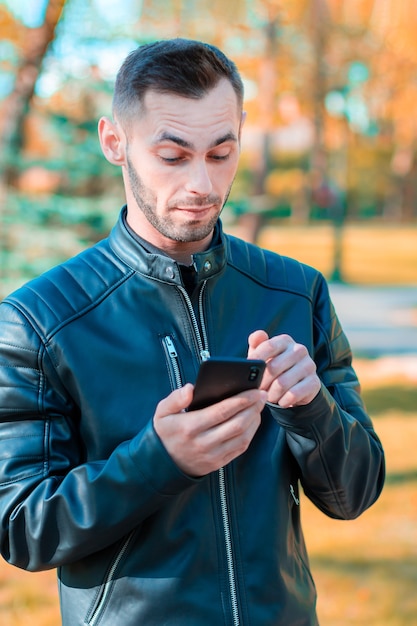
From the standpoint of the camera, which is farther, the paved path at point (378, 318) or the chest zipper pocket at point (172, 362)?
the paved path at point (378, 318)

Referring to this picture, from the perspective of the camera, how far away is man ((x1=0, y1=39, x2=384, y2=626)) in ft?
4.68

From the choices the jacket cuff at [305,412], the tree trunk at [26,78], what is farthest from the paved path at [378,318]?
the jacket cuff at [305,412]

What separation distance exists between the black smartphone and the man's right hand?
0.01m

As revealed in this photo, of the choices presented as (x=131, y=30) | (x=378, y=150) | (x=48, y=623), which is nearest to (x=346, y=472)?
(x=48, y=623)

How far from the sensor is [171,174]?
1630 millimetres

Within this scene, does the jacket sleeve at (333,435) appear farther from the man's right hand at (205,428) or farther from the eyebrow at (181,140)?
the eyebrow at (181,140)

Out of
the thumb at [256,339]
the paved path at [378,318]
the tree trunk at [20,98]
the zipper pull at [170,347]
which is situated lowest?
the paved path at [378,318]

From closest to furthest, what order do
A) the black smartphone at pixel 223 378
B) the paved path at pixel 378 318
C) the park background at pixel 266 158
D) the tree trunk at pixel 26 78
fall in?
1. the black smartphone at pixel 223 378
2. the park background at pixel 266 158
3. the tree trunk at pixel 26 78
4. the paved path at pixel 378 318

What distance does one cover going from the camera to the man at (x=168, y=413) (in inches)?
56.2

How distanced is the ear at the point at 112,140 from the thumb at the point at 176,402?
0.63 metres

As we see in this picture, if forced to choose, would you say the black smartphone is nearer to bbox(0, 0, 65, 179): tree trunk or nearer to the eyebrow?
the eyebrow

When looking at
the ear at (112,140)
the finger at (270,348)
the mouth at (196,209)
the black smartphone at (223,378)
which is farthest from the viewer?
the ear at (112,140)

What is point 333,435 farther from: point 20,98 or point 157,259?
point 20,98

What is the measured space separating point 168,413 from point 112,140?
2.34 feet
